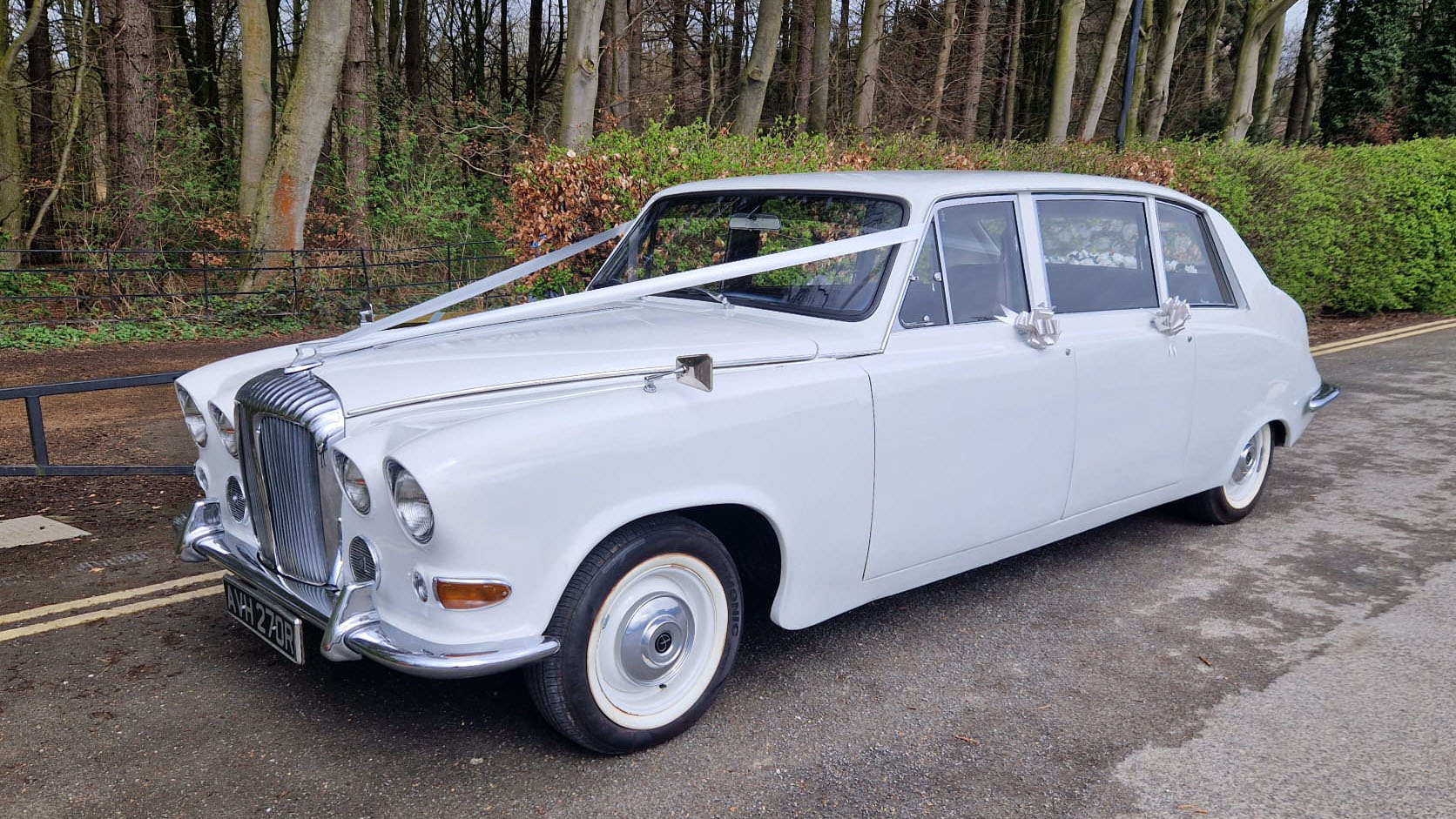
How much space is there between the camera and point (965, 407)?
3779 mm

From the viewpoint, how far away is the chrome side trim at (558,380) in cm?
300

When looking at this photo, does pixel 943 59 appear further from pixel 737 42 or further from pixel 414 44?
pixel 414 44

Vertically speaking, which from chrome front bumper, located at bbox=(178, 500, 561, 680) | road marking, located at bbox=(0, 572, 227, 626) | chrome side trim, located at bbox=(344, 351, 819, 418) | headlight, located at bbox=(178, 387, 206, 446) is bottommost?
road marking, located at bbox=(0, 572, 227, 626)

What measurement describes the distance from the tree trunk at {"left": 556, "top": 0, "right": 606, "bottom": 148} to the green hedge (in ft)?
2.10

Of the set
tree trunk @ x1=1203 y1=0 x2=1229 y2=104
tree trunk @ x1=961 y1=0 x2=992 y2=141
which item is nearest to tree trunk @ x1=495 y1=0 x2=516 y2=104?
tree trunk @ x1=961 y1=0 x2=992 y2=141

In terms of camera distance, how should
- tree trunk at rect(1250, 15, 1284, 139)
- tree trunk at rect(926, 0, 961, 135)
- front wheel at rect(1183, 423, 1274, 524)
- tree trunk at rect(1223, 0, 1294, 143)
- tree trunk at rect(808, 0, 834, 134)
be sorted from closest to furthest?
front wheel at rect(1183, 423, 1274, 524) < tree trunk at rect(1223, 0, 1294, 143) < tree trunk at rect(808, 0, 834, 134) < tree trunk at rect(926, 0, 961, 135) < tree trunk at rect(1250, 15, 1284, 139)

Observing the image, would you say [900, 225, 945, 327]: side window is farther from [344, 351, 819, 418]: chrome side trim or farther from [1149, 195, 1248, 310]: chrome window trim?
[1149, 195, 1248, 310]: chrome window trim

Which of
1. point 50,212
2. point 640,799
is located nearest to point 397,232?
point 50,212

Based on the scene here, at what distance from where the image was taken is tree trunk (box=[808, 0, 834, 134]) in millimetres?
19719

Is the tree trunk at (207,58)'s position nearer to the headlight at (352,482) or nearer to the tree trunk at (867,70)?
the tree trunk at (867,70)

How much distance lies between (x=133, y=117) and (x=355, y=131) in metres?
2.87

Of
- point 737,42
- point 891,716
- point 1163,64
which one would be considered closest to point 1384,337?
point 891,716

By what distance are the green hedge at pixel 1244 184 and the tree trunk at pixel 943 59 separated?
9923 millimetres

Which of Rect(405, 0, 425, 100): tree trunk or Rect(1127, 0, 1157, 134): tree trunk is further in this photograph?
Rect(1127, 0, 1157, 134): tree trunk
